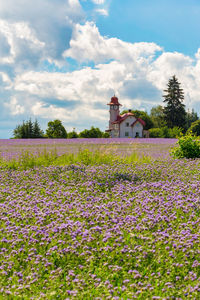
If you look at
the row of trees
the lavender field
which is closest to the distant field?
the lavender field

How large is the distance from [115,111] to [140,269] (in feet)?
216

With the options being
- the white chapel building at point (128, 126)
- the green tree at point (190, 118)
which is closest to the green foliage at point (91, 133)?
Answer: the white chapel building at point (128, 126)

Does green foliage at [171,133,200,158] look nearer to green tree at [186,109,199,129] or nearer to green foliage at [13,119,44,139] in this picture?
green foliage at [13,119,44,139]

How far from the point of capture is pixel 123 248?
3.87 m

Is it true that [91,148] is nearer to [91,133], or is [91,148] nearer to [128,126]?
[91,133]

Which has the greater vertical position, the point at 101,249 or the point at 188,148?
the point at 188,148

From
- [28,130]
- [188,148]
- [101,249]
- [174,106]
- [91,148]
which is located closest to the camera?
[101,249]

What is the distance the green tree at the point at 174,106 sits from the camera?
60344 mm

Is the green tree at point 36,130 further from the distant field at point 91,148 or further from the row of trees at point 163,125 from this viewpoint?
the distant field at point 91,148

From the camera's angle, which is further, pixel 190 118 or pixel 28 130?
pixel 190 118

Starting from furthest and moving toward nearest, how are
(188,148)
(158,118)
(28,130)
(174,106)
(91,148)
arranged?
(158,118) < (174,106) < (28,130) < (91,148) < (188,148)

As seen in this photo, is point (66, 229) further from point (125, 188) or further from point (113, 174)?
point (113, 174)

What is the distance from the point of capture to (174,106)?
6109 cm

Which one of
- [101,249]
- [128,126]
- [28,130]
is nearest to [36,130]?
[28,130]
